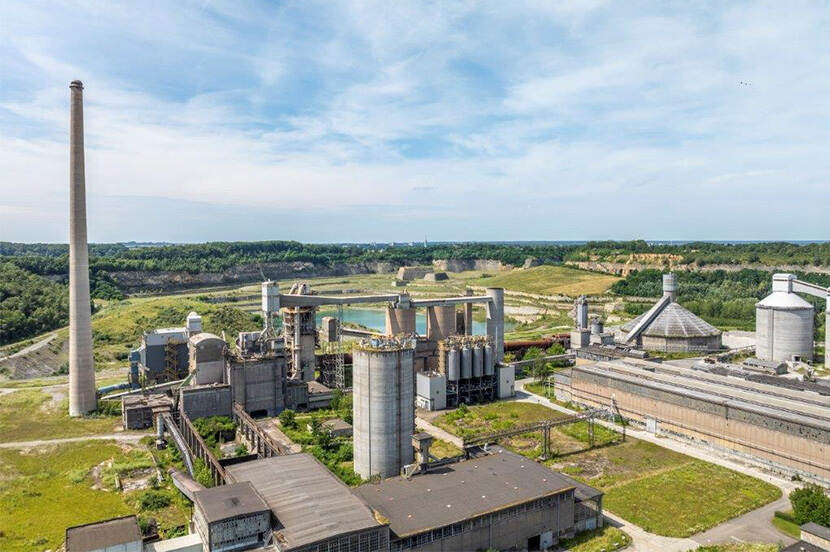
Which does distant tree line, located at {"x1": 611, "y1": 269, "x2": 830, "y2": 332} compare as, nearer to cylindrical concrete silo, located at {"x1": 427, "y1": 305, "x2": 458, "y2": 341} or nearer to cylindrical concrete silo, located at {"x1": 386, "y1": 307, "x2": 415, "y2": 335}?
cylindrical concrete silo, located at {"x1": 427, "y1": 305, "x2": 458, "y2": 341}

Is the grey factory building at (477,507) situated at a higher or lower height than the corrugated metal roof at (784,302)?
lower

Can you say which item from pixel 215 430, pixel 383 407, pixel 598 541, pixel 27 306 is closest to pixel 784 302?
pixel 598 541

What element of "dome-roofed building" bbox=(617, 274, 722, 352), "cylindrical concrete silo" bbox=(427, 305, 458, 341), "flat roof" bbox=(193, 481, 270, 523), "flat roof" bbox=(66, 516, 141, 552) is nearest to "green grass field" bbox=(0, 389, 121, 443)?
Result: "flat roof" bbox=(66, 516, 141, 552)

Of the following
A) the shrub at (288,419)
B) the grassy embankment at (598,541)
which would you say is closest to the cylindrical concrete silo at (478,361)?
the shrub at (288,419)

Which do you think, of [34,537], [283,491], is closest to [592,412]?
[283,491]

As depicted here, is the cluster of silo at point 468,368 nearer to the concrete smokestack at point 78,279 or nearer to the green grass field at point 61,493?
the green grass field at point 61,493

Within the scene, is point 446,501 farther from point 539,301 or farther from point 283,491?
point 539,301

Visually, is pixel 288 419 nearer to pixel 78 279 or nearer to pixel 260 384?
pixel 260 384
